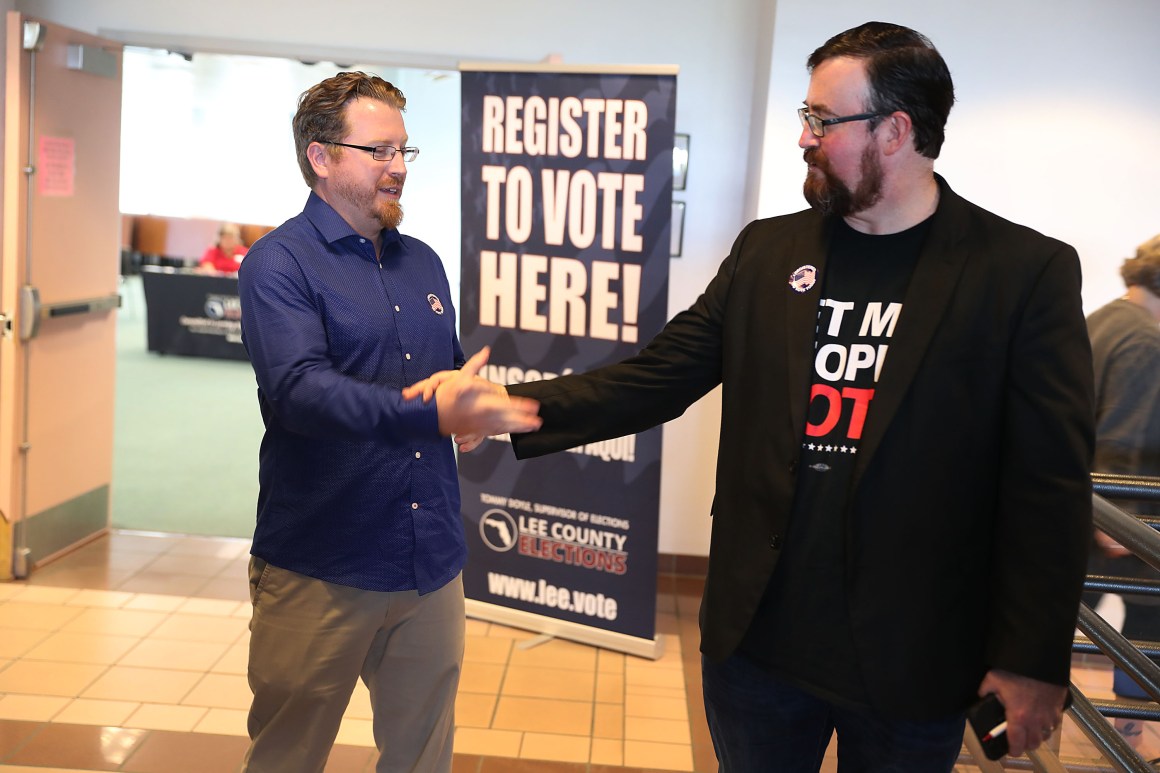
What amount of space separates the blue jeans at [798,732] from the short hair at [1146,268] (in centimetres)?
224

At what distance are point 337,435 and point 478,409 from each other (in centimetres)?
27

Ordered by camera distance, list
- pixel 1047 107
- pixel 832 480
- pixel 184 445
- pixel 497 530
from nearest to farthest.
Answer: pixel 832 480 < pixel 1047 107 < pixel 497 530 < pixel 184 445

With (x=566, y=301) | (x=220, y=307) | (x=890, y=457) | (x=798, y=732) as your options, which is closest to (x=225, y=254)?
(x=220, y=307)

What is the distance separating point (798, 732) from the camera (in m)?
1.67

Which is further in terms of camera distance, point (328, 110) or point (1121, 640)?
point (328, 110)

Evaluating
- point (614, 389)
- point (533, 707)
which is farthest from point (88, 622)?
point (614, 389)

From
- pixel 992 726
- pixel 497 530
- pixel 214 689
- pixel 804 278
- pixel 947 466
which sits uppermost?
pixel 804 278

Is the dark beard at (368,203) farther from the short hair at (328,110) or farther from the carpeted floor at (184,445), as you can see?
the carpeted floor at (184,445)

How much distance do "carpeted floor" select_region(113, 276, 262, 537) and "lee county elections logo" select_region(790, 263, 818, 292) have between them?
425cm

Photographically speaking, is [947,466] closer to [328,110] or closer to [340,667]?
[340,667]

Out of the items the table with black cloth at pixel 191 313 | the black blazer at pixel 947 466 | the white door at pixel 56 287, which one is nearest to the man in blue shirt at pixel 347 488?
the black blazer at pixel 947 466

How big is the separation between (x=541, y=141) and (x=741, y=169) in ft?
3.72

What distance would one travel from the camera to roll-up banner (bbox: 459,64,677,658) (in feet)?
12.1

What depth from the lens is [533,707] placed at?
349 centimetres
